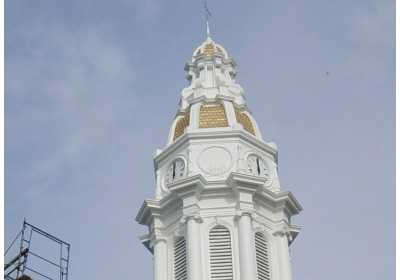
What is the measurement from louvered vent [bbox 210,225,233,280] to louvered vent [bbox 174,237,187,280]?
4.24ft

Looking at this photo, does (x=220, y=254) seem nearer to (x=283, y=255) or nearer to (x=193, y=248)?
(x=193, y=248)

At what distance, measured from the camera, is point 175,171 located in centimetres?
4822

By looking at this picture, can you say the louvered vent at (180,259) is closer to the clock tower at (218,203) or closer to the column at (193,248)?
the clock tower at (218,203)

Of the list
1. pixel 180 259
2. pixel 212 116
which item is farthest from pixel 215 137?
pixel 180 259

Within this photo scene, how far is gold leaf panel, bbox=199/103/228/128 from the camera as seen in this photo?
49.4m

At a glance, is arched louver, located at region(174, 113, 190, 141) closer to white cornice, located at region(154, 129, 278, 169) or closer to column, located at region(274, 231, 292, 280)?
white cornice, located at region(154, 129, 278, 169)

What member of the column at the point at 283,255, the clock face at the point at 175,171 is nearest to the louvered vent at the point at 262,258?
the column at the point at 283,255

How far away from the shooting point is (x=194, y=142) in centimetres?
4831

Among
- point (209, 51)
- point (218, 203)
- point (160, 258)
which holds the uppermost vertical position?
point (209, 51)

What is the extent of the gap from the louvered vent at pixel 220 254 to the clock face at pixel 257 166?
365 cm

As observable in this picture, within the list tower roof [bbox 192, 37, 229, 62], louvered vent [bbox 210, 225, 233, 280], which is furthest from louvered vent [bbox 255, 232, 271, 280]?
tower roof [bbox 192, 37, 229, 62]

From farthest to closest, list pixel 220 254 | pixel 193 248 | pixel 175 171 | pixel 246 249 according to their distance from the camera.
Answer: pixel 175 171 < pixel 220 254 < pixel 193 248 < pixel 246 249

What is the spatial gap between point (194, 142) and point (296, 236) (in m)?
6.25

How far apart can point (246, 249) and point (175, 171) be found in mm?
6288
